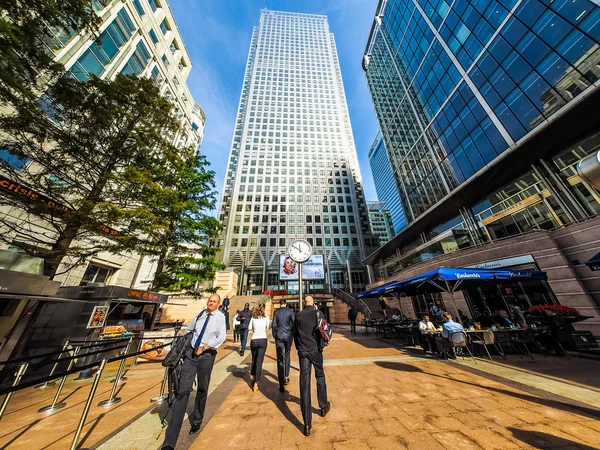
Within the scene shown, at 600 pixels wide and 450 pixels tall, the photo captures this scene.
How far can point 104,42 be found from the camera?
1512cm

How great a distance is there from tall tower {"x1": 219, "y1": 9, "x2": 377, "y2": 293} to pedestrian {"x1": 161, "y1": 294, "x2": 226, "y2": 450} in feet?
111

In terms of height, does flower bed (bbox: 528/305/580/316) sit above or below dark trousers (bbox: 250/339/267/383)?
above

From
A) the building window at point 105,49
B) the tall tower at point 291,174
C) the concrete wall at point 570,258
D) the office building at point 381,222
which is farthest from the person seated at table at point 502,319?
the office building at point 381,222

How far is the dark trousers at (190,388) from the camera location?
9.39 ft

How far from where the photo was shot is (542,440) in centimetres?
288

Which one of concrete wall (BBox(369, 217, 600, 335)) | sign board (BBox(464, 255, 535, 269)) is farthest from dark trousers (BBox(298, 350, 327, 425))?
sign board (BBox(464, 255, 535, 269))

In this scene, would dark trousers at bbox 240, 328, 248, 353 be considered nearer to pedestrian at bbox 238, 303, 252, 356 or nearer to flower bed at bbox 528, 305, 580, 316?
pedestrian at bbox 238, 303, 252, 356

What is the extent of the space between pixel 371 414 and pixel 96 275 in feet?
63.9

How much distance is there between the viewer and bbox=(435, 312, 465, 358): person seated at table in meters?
7.16

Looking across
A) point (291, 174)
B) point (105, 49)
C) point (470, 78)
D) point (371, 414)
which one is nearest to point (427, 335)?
point (371, 414)

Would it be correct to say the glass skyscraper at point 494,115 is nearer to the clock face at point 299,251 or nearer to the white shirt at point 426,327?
the white shirt at point 426,327

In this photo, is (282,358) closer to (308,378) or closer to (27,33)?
(308,378)

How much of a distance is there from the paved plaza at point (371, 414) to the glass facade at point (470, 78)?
14868 mm

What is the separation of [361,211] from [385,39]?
1245 inches
